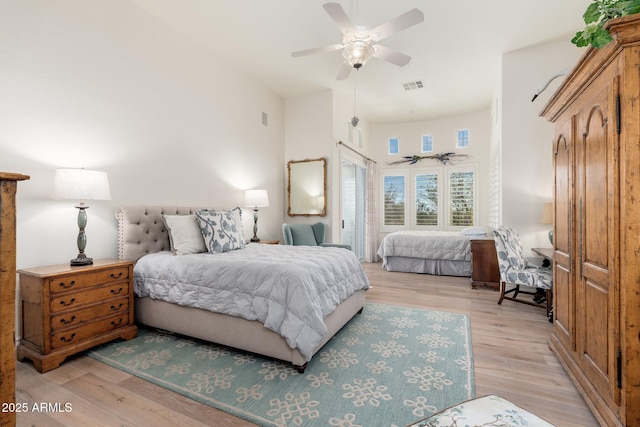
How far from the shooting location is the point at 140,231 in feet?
10.2

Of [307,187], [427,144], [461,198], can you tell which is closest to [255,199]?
[307,187]

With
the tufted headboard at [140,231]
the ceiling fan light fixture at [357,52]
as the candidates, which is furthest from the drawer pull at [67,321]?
the ceiling fan light fixture at [357,52]

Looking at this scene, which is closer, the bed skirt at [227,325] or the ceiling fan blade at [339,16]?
the bed skirt at [227,325]

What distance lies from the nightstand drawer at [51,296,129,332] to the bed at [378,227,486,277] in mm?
4401

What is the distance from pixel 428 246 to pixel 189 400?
4.63 meters

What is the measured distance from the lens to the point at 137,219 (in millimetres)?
3086

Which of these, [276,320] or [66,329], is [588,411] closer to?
[276,320]

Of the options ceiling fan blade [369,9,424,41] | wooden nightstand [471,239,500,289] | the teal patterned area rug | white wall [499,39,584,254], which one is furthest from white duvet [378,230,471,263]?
ceiling fan blade [369,9,424,41]

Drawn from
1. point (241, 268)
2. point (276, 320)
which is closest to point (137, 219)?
point (241, 268)

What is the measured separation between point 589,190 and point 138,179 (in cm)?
387

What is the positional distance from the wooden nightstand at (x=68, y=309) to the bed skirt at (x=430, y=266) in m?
4.46

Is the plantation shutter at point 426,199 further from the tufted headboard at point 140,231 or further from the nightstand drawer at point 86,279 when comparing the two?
the nightstand drawer at point 86,279

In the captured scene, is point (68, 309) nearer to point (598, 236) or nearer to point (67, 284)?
point (67, 284)

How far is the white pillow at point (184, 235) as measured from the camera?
2980mm
